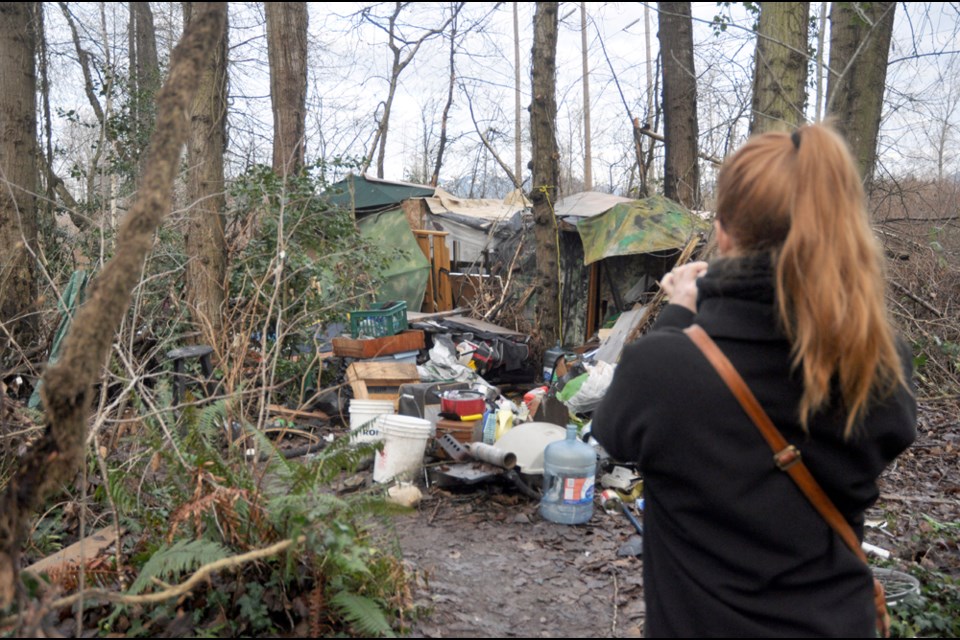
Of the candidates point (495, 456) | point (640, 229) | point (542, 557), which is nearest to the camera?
point (542, 557)

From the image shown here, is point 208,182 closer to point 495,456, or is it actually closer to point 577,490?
point 495,456

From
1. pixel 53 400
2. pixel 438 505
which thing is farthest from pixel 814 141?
pixel 438 505

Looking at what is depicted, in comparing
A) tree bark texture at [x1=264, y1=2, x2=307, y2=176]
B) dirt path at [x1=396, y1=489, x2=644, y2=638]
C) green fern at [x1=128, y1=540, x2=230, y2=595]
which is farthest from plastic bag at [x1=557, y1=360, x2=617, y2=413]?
tree bark texture at [x1=264, y1=2, x2=307, y2=176]

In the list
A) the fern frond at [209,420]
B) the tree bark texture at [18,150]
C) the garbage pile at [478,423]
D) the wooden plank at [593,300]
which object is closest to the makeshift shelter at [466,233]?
the wooden plank at [593,300]

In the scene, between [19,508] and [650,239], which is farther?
[650,239]

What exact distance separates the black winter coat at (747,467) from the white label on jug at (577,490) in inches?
137

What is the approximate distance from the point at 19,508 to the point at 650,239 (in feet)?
28.7

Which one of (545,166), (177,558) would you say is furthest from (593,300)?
(177,558)

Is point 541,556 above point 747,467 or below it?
below

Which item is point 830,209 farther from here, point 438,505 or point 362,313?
point 362,313

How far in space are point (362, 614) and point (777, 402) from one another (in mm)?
2075

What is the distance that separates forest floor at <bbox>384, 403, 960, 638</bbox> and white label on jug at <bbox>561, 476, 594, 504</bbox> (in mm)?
189

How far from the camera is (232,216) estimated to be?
9.04m

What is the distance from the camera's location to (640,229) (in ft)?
33.4
